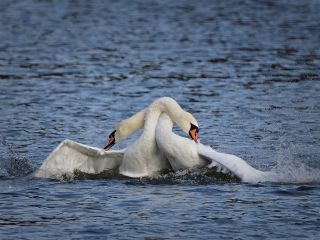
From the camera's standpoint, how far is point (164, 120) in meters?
13.8

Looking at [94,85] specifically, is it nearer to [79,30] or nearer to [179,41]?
[179,41]

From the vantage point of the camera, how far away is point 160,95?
2162 centimetres

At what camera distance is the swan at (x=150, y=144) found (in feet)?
44.2

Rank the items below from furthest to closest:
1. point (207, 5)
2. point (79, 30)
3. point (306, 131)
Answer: point (207, 5) → point (79, 30) → point (306, 131)

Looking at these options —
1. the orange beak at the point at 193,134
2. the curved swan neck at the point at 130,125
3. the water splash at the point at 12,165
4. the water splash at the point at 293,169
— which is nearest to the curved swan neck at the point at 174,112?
the orange beak at the point at 193,134

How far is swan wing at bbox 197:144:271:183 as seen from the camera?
42.1 feet

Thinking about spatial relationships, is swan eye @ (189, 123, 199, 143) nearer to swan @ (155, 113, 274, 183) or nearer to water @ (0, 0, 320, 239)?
swan @ (155, 113, 274, 183)

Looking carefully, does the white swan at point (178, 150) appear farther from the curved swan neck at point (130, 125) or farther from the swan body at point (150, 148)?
the curved swan neck at point (130, 125)

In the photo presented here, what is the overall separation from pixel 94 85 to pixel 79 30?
12.2 meters

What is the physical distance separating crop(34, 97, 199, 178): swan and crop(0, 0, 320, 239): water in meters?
0.21

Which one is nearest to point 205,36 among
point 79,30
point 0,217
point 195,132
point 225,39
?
point 225,39

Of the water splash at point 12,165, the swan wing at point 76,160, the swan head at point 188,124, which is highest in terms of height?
the swan head at point 188,124

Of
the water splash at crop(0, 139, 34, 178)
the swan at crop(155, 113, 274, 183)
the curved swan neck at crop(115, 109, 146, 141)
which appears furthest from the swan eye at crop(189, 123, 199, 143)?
the water splash at crop(0, 139, 34, 178)

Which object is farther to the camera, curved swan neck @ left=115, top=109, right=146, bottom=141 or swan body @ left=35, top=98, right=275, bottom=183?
curved swan neck @ left=115, top=109, right=146, bottom=141
